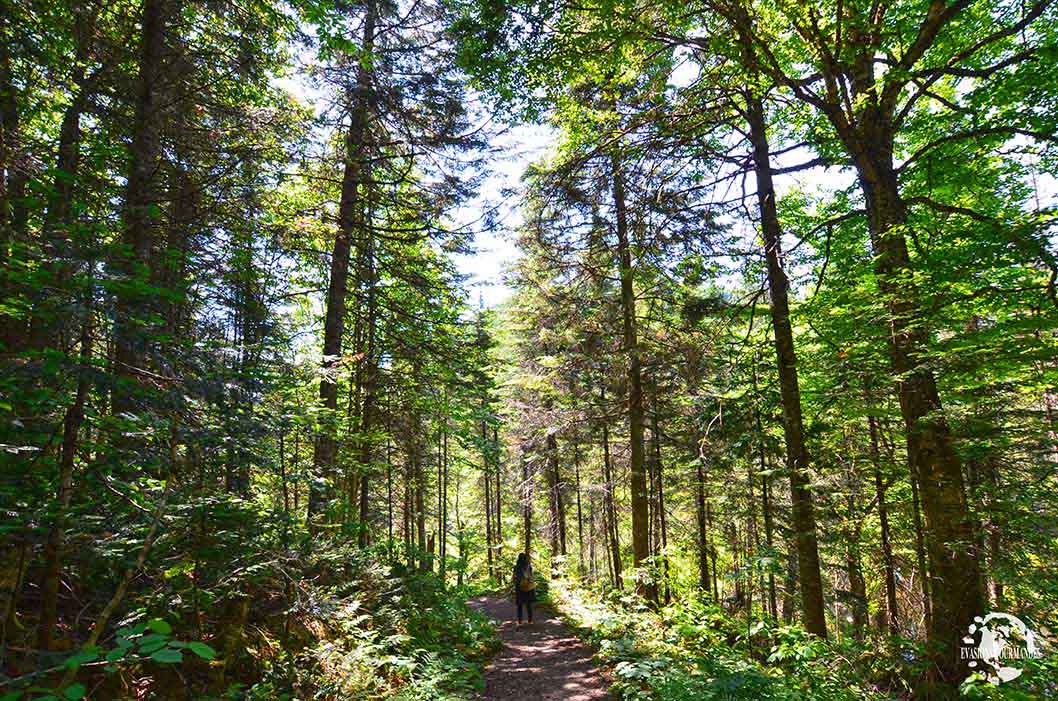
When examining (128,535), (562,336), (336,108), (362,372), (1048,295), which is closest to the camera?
(128,535)

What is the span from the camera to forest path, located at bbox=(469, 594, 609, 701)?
24.4 ft

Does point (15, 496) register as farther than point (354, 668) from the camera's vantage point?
No

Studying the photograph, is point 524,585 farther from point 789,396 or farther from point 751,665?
point 789,396

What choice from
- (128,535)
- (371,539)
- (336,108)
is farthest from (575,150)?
(371,539)

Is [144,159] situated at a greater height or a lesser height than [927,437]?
greater

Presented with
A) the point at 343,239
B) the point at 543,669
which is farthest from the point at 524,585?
the point at 343,239

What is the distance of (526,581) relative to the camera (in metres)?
13.4

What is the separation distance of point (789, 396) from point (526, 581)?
28.2ft

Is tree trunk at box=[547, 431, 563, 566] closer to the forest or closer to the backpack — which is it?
the backpack

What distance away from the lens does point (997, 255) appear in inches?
201

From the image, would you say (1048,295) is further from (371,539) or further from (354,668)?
(371,539)

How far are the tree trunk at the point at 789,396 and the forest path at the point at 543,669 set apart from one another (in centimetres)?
369

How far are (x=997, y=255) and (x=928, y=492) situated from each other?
2.93m

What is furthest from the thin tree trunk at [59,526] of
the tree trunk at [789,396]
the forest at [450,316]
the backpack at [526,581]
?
the backpack at [526,581]
